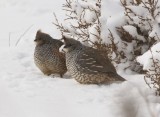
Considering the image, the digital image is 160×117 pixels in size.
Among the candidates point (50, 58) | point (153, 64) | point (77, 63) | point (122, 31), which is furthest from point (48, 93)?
point (122, 31)

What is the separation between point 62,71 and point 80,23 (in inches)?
31.4

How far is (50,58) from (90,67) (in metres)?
0.61

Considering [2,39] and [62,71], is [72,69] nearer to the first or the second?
[62,71]

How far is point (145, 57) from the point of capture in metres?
4.48

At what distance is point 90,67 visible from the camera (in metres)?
4.91

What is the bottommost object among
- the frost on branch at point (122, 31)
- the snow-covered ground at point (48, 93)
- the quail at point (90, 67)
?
the snow-covered ground at point (48, 93)

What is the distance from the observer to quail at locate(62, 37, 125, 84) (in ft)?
16.0

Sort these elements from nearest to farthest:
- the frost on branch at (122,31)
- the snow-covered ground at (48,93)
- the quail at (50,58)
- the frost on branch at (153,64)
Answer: the snow-covered ground at (48,93) → the frost on branch at (153,64) → the frost on branch at (122,31) → the quail at (50,58)

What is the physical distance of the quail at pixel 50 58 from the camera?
17.4ft

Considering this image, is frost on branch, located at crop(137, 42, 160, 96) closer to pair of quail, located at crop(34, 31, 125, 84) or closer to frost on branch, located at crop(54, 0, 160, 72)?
pair of quail, located at crop(34, 31, 125, 84)

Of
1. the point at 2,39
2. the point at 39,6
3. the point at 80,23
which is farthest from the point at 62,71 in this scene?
the point at 39,6

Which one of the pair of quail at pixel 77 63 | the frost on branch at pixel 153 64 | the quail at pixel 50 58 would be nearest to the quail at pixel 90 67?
the pair of quail at pixel 77 63

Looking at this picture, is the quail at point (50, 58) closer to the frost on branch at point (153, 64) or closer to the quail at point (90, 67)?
the quail at point (90, 67)

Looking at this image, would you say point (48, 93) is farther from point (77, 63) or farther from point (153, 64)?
point (153, 64)
